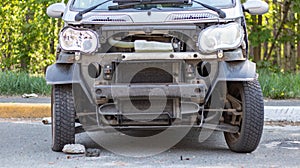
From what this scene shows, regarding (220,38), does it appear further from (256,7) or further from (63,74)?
(63,74)

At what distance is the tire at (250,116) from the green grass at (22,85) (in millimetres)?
4890

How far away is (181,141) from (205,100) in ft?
4.05

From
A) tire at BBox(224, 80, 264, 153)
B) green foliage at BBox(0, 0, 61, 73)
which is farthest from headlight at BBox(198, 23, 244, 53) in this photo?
green foliage at BBox(0, 0, 61, 73)

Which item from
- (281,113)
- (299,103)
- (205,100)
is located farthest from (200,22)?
(299,103)

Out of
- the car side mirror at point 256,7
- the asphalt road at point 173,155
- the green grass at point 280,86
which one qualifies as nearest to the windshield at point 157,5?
the car side mirror at point 256,7

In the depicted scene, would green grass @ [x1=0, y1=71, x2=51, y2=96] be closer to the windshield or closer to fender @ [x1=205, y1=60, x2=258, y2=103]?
the windshield

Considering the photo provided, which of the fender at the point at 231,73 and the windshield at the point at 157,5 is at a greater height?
the windshield at the point at 157,5

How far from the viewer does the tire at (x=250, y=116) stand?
5.53 metres

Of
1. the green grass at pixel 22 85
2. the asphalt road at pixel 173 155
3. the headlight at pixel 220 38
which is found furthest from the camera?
the green grass at pixel 22 85

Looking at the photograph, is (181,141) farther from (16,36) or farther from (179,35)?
(16,36)

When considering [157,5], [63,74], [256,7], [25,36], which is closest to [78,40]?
[63,74]

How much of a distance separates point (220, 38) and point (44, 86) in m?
5.28

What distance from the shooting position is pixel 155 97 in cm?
536

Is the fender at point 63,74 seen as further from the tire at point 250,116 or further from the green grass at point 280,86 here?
the green grass at point 280,86
